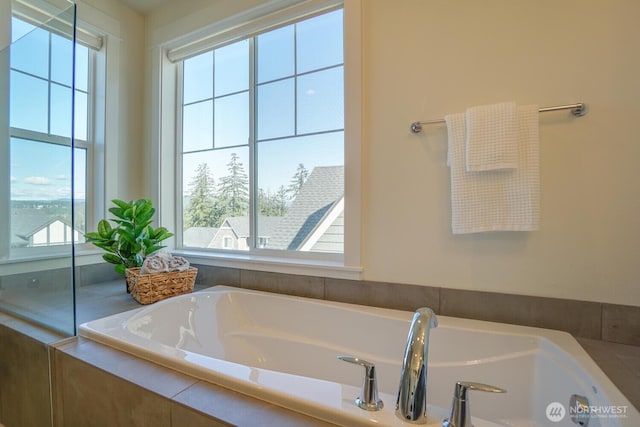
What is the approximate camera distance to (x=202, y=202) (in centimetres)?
228

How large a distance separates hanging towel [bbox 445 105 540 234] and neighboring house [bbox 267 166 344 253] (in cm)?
64

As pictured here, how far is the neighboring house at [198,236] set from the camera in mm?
2231

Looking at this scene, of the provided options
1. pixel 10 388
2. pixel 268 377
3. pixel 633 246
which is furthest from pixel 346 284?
pixel 10 388

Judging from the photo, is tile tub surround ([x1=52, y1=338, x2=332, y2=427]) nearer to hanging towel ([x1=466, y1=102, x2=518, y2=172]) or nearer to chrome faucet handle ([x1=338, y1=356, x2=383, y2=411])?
chrome faucet handle ([x1=338, y1=356, x2=383, y2=411])

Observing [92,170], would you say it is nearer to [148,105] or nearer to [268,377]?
[148,105]

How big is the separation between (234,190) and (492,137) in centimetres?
161

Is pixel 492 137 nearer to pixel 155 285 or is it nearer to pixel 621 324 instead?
pixel 621 324

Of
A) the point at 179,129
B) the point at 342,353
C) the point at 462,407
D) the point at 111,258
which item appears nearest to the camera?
the point at 462,407

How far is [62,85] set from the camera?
1.59m

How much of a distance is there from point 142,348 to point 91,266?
4.62 feet

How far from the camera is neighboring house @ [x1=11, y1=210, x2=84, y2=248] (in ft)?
5.23

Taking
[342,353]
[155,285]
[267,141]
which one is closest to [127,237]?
[155,285]

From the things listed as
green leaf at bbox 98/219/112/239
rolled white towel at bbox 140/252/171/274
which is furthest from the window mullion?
green leaf at bbox 98/219/112/239

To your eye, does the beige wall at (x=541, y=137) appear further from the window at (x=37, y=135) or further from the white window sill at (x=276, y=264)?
the window at (x=37, y=135)
